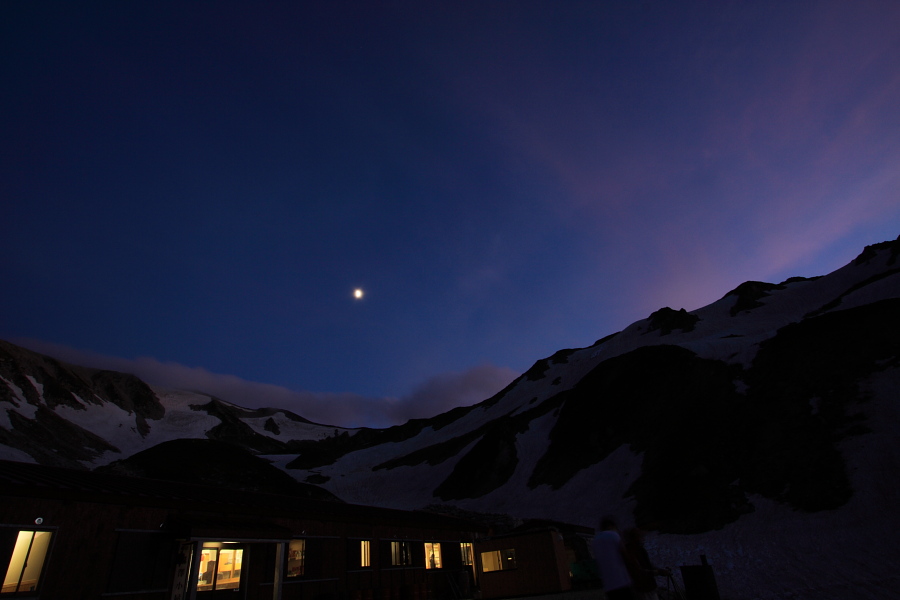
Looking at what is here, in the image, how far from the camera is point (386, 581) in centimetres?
2155

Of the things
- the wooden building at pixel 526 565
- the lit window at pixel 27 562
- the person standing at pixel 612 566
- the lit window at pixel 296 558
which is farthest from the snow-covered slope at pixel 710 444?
the lit window at pixel 27 562

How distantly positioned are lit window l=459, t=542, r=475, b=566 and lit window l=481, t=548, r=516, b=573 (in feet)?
2.80

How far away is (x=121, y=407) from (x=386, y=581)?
145 meters

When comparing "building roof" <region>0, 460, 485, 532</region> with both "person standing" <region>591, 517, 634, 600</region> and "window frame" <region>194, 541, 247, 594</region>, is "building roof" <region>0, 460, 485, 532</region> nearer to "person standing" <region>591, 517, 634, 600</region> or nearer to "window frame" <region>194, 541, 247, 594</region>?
"window frame" <region>194, 541, 247, 594</region>

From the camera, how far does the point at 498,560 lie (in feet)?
85.2

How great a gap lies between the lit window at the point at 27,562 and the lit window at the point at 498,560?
787 inches

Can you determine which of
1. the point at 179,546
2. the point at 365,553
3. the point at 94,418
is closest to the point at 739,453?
the point at 365,553

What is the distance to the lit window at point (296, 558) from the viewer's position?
18141 mm

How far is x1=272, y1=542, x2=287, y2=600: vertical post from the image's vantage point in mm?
16906

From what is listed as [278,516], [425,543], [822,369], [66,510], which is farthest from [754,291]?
[66,510]

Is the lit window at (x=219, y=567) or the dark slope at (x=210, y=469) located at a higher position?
the dark slope at (x=210, y=469)

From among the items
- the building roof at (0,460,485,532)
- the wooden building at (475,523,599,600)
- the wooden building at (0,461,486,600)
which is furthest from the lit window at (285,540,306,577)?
the wooden building at (475,523,599,600)

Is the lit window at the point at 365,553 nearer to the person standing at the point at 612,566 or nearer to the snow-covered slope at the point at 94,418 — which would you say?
the person standing at the point at 612,566

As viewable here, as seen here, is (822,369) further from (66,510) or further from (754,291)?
(754,291)
